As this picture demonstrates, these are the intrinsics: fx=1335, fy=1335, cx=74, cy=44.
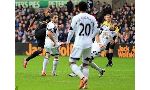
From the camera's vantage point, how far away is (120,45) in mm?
23156

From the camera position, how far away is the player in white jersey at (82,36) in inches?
830

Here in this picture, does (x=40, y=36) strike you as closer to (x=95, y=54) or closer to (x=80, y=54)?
(x=95, y=54)

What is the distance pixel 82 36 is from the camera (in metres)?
21.2

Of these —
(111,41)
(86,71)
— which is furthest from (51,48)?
(86,71)

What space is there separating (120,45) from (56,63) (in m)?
1.15

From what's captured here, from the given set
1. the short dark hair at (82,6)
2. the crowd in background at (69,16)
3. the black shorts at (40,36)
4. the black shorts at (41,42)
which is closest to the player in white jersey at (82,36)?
the short dark hair at (82,6)

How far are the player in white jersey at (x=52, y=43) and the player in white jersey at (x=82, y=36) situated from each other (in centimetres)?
151

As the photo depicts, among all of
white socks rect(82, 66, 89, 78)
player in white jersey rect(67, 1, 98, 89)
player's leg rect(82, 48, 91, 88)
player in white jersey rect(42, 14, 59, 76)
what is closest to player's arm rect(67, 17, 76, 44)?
player in white jersey rect(67, 1, 98, 89)

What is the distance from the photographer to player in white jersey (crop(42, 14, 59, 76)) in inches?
901

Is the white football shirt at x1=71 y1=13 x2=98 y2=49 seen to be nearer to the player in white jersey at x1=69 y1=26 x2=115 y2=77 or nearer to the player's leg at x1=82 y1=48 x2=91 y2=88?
the player's leg at x1=82 y1=48 x2=91 y2=88

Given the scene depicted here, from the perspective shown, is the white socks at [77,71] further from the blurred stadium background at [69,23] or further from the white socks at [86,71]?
the blurred stadium background at [69,23]
